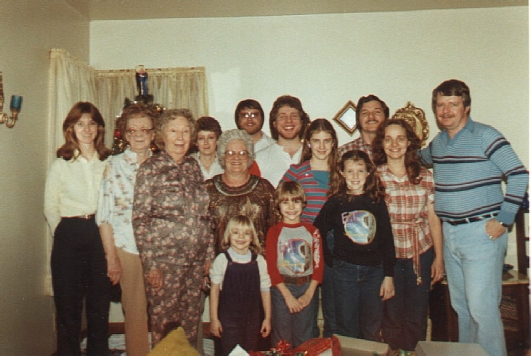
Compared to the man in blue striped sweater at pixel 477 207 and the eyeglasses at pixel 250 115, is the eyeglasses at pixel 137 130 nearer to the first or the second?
the eyeglasses at pixel 250 115

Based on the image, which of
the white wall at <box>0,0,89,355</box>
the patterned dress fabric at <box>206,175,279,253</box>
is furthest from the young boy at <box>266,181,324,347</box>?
the white wall at <box>0,0,89,355</box>

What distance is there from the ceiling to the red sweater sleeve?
2180mm

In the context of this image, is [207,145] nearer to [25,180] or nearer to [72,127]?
[72,127]

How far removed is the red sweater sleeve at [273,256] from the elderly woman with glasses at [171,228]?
38 cm

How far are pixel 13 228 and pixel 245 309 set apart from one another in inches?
63.1

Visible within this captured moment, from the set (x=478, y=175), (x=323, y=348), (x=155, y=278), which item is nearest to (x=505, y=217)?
(x=478, y=175)

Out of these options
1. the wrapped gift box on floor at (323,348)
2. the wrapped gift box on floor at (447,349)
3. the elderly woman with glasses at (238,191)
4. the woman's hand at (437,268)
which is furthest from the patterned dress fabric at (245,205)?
the wrapped gift box on floor at (447,349)

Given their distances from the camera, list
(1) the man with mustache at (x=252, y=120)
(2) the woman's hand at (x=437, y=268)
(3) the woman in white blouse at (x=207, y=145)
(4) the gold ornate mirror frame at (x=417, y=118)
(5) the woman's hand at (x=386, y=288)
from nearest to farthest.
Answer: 1. (5) the woman's hand at (x=386, y=288)
2. (2) the woman's hand at (x=437, y=268)
3. (3) the woman in white blouse at (x=207, y=145)
4. (1) the man with mustache at (x=252, y=120)
5. (4) the gold ornate mirror frame at (x=417, y=118)

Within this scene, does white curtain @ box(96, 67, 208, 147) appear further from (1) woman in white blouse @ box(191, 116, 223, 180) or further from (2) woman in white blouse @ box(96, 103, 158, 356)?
(2) woman in white blouse @ box(96, 103, 158, 356)

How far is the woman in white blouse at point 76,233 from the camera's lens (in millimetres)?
2633

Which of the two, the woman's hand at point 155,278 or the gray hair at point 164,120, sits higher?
the gray hair at point 164,120

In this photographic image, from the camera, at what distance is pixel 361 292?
2547 mm

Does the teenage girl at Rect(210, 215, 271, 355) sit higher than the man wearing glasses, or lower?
lower

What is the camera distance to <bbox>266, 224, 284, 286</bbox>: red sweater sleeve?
2.54 meters
